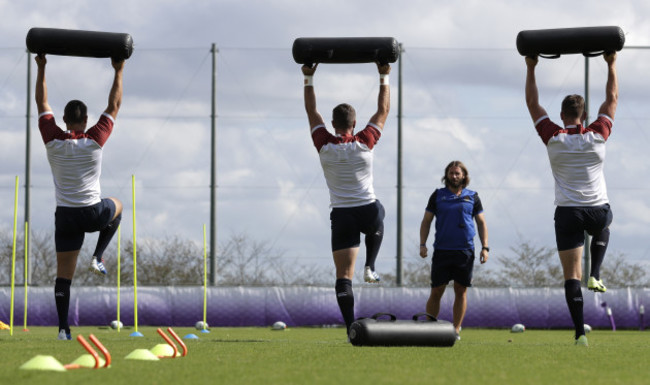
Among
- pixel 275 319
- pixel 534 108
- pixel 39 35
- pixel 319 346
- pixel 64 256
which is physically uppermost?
pixel 39 35

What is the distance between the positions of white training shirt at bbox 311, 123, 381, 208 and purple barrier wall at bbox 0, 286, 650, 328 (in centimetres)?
1170

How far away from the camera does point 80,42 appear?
9875 millimetres

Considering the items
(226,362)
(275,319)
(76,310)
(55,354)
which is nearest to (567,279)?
(226,362)

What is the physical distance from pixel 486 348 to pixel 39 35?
197 inches

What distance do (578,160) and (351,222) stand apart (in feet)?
6.77

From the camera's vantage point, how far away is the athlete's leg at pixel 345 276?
366 inches

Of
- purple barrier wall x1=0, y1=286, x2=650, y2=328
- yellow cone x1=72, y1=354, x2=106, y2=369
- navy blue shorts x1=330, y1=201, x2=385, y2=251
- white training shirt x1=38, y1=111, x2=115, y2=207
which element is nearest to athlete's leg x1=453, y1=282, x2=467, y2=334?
navy blue shorts x1=330, y1=201, x2=385, y2=251

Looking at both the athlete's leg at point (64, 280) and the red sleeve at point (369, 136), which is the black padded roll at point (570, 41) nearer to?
the red sleeve at point (369, 136)

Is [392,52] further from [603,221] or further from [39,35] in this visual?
[39,35]

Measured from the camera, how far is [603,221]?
921 centimetres

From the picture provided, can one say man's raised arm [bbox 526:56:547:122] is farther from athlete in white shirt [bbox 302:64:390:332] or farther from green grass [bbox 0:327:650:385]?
green grass [bbox 0:327:650:385]

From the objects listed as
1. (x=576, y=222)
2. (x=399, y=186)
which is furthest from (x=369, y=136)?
(x=399, y=186)

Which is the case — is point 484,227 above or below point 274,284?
above

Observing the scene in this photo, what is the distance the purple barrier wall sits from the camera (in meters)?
20.9
